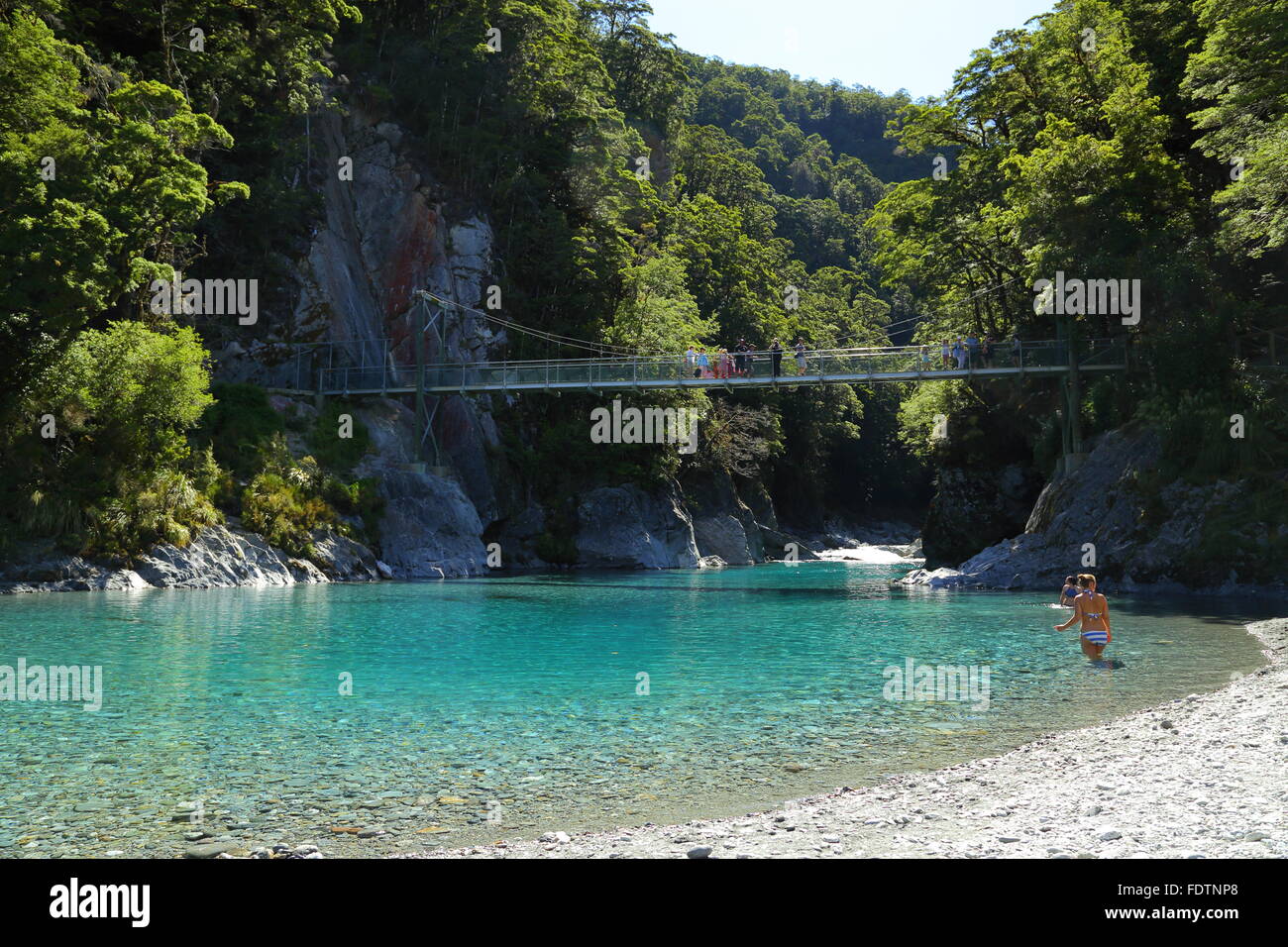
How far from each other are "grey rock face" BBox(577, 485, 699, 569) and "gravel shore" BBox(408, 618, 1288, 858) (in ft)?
117

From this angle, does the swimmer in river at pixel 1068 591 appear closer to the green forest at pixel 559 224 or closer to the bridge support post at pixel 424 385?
the green forest at pixel 559 224

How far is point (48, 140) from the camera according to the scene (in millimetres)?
21812

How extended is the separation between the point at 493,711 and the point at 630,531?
112 ft

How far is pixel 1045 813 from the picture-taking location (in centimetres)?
542

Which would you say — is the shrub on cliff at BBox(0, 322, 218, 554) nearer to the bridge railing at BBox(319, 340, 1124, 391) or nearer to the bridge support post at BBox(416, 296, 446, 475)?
the bridge railing at BBox(319, 340, 1124, 391)

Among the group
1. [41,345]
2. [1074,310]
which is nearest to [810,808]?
[41,345]

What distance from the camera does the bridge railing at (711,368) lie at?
30.0m

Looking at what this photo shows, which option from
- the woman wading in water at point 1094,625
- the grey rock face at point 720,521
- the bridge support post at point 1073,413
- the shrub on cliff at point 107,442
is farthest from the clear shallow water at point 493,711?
the grey rock face at point 720,521

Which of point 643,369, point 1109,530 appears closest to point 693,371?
point 643,369

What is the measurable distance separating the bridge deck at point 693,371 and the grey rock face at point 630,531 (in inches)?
350

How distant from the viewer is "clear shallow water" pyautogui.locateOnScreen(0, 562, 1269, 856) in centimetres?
621

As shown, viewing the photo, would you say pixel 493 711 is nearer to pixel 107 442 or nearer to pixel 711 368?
pixel 107 442

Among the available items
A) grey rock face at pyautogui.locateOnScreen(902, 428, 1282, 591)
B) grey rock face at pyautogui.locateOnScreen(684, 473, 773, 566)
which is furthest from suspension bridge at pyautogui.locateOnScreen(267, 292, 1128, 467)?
grey rock face at pyautogui.locateOnScreen(684, 473, 773, 566)

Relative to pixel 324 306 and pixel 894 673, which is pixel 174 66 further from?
pixel 894 673
